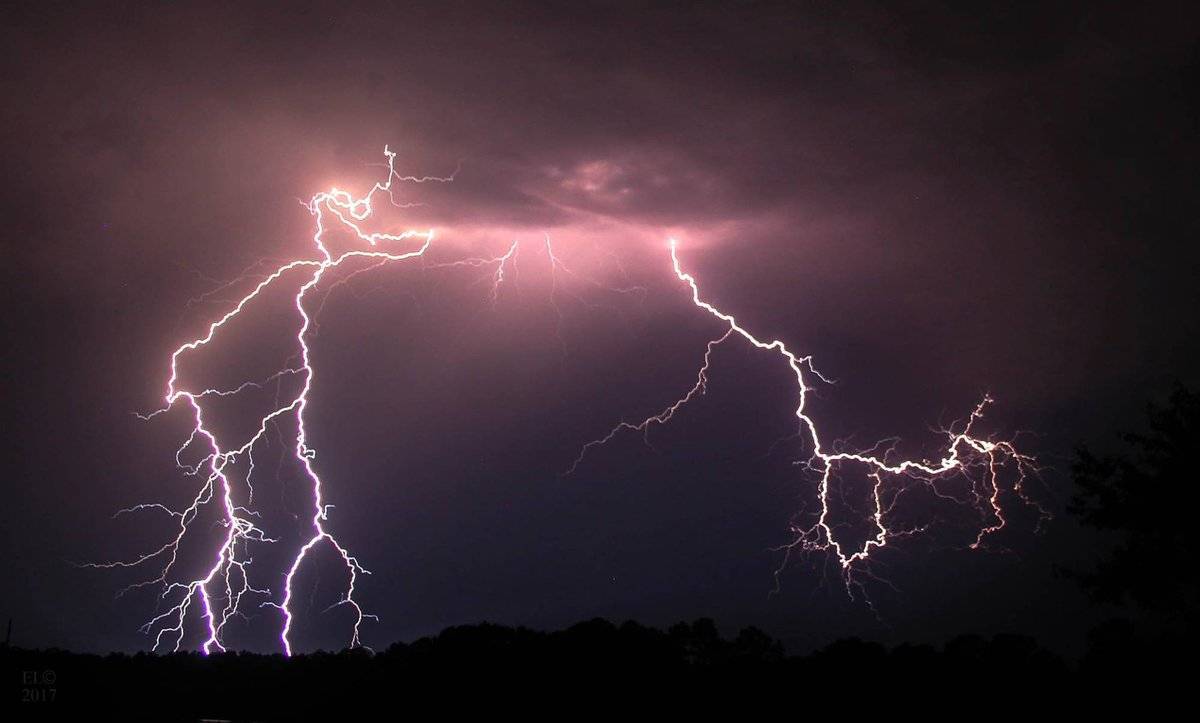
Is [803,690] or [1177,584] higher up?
[1177,584]

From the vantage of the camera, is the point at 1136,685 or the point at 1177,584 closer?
the point at 1136,685

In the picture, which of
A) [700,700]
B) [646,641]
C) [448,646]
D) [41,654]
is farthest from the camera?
[41,654]

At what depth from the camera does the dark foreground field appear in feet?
37.4

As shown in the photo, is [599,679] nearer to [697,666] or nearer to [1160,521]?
[697,666]

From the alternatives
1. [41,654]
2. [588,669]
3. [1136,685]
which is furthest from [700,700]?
[41,654]

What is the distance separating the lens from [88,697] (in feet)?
62.2

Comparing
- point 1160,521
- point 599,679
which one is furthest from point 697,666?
point 1160,521

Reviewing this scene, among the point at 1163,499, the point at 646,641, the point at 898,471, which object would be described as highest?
the point at 898,471

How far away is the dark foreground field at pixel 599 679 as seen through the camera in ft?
37.4

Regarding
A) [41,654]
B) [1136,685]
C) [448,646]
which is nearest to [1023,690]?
[1136,685]

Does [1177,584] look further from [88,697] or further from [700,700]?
[88,697]

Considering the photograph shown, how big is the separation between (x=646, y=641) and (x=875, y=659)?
4.97 meters

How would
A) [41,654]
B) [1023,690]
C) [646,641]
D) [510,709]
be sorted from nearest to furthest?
[1023,690] < [510,709] < [646,641] < [41,654]

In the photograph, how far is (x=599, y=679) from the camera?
15289 mm
